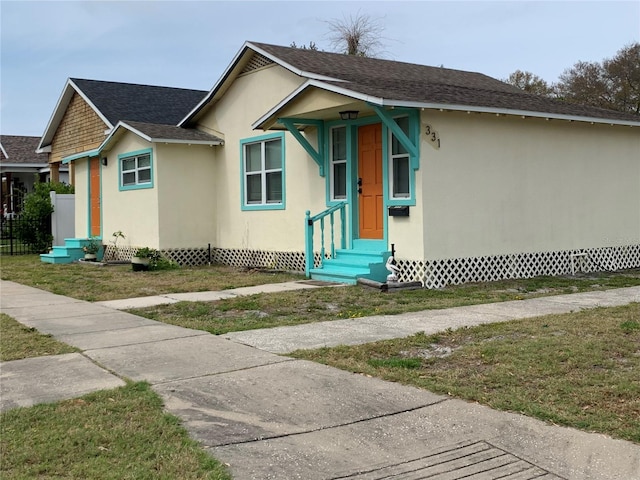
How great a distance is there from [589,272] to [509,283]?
2.86 metres

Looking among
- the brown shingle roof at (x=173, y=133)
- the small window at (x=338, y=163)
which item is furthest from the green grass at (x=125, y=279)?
the brown shingle roof at (x=173, y=133)

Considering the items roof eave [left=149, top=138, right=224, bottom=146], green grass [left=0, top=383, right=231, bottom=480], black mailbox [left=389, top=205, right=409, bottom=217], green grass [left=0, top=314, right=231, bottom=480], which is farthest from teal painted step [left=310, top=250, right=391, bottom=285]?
green grass [left=0, top=383, right=231, bottom=480]

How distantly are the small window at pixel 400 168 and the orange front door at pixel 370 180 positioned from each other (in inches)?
20.7

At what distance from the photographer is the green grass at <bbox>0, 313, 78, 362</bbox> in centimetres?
691

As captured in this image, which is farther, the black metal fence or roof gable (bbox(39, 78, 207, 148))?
the black metal fence

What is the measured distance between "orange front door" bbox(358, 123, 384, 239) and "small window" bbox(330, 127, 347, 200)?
20.2 inches

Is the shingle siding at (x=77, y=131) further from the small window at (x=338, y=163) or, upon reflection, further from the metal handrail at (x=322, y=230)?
the metal handrail at (x=322, y=230)

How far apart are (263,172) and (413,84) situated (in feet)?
13.9

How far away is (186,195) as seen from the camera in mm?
16828

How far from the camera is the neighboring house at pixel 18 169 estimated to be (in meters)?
32.2

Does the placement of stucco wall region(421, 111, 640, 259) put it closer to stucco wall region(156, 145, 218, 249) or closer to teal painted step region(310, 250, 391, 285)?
teal painted step region(310, 250, 391, 285)

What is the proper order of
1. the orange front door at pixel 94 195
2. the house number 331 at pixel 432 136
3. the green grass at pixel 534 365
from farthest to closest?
the orange front door at pixel 94 195
the house number 331 at pixel 432 136
the green grass at pixel 534 365

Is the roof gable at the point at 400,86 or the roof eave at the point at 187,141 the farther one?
the roof eave at the point at 187,141

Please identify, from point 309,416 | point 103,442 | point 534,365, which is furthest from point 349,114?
point 103,442
